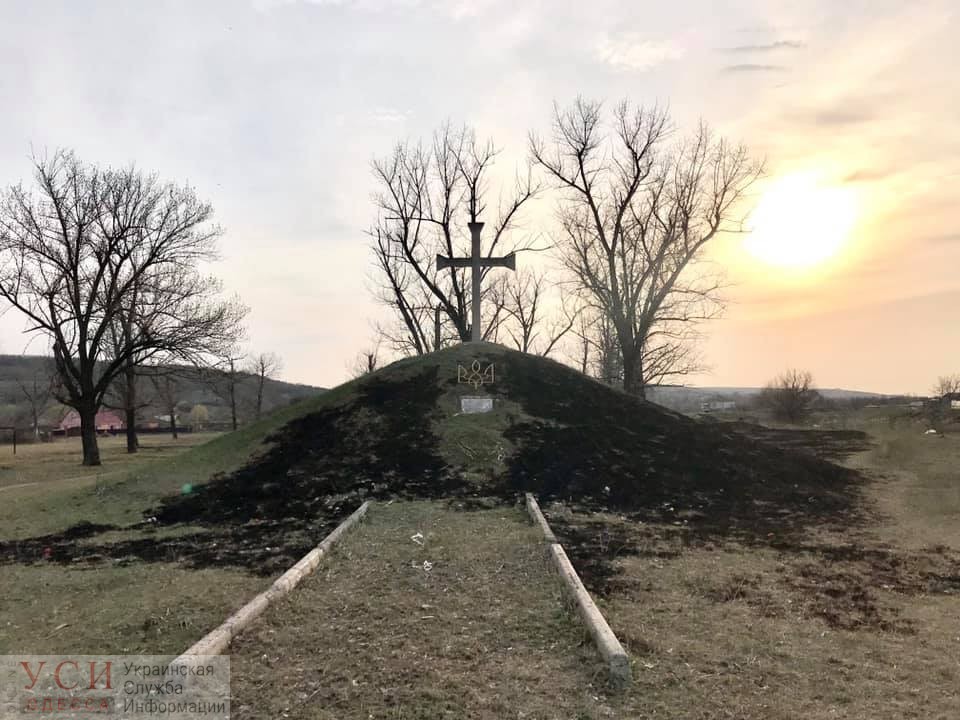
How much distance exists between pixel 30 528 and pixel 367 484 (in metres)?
6.05

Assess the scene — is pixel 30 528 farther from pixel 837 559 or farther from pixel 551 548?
pixel 837 559

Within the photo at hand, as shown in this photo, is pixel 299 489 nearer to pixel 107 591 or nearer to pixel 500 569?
pixel 107 591

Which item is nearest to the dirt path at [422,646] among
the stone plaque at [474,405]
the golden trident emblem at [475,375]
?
the stone plaque at [474,405]

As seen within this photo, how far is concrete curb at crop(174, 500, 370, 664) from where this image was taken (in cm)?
485

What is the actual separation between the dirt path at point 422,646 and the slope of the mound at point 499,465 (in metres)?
2.36

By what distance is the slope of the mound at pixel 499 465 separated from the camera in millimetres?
11562

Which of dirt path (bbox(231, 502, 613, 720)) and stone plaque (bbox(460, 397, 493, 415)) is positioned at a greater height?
stone plaque (bbox(460, 397, 493, 415))

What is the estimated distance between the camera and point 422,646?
5.12 m

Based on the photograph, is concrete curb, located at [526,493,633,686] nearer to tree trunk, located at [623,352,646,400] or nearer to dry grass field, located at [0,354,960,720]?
dry grass field, located at [0,354,960,720]

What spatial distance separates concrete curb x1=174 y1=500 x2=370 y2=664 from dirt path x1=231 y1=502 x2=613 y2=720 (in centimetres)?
10
